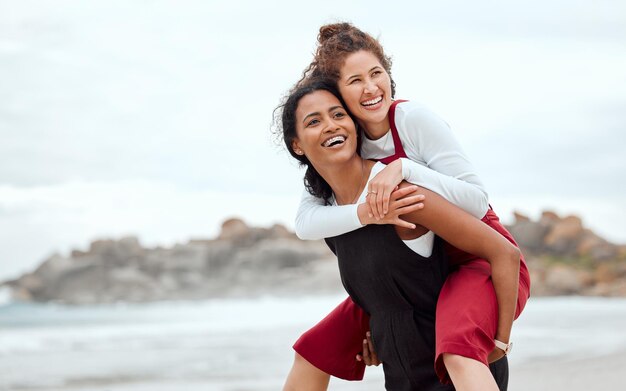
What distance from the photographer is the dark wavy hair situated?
10.2 ft

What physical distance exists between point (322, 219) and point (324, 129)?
0.31 m

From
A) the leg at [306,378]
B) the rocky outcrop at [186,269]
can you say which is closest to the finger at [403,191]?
the leg at [306,378]

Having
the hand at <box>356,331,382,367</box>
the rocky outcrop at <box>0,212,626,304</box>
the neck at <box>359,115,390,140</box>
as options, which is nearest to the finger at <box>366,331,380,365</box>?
the hand at <box>356,331,382,367</box>

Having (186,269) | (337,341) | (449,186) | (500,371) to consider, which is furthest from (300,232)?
(186,269)

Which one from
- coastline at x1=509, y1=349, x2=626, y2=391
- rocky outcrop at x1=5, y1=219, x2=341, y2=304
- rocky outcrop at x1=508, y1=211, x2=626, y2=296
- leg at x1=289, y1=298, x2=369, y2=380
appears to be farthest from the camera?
rocky outcrop at x1=5, y1=219, x2=341, y2=304

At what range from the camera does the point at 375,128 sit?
307 centimetres

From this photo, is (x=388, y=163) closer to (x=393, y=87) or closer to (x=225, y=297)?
(x=393, y=87)

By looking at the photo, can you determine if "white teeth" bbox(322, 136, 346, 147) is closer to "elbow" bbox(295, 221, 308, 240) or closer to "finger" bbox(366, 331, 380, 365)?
"elbow" bbox(295, 221, 308, 240)

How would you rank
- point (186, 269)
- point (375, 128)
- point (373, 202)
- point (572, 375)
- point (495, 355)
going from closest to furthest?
point (373, 202) → point (495, 355) → point (375, 128) → point (572, 375) → point (186, 269)

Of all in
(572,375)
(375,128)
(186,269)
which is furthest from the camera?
(186,269)

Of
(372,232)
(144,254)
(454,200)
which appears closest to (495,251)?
(454,200)

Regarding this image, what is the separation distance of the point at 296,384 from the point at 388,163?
3.21 feet

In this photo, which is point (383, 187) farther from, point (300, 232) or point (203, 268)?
point (203, 268)

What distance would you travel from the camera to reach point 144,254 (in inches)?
1241
